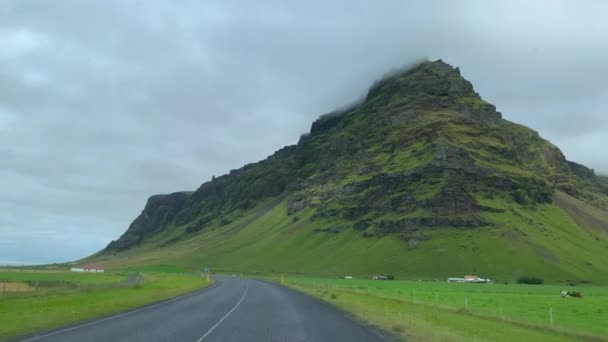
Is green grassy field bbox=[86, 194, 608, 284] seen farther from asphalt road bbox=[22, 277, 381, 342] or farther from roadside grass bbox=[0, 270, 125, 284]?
asphalt road bbox=[22, 277, 381, 342]

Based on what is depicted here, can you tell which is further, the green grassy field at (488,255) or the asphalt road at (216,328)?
the green grassy field at (488,255)

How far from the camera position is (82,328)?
2755 cm

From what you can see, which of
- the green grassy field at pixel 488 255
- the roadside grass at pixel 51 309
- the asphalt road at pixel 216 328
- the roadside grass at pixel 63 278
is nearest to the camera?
the asphalt road at pixel 216 328

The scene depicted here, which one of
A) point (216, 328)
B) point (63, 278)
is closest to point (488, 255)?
point (63, 278)

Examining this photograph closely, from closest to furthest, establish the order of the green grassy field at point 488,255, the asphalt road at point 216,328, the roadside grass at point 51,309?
the asphalt road at point 216,328 → the roadside grass at point 51,309 → the green grassy field at point 488,255

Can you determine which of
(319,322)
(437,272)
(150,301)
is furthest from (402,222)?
(319,322)

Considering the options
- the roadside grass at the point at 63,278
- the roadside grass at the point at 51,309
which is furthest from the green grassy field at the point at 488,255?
the roadside grass at the point at 51,309

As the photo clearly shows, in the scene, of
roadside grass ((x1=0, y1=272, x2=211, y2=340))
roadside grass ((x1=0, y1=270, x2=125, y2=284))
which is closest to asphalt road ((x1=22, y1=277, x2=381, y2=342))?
roadside grass ((x1=0, y1=272, x2=211, y2=340))

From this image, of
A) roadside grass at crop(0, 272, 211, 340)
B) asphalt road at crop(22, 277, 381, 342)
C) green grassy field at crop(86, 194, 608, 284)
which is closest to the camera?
asphalt road at crop(22, 277, 381, 342)

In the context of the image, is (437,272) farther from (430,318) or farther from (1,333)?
(1,333)

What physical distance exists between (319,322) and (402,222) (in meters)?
171

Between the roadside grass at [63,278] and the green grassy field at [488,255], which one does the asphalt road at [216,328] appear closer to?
the roadside grass at [63,278]

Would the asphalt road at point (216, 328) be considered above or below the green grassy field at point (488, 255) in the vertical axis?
below

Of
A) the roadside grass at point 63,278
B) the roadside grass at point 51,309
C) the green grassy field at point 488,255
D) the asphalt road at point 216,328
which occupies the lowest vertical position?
the asphalt road at point 216,328
